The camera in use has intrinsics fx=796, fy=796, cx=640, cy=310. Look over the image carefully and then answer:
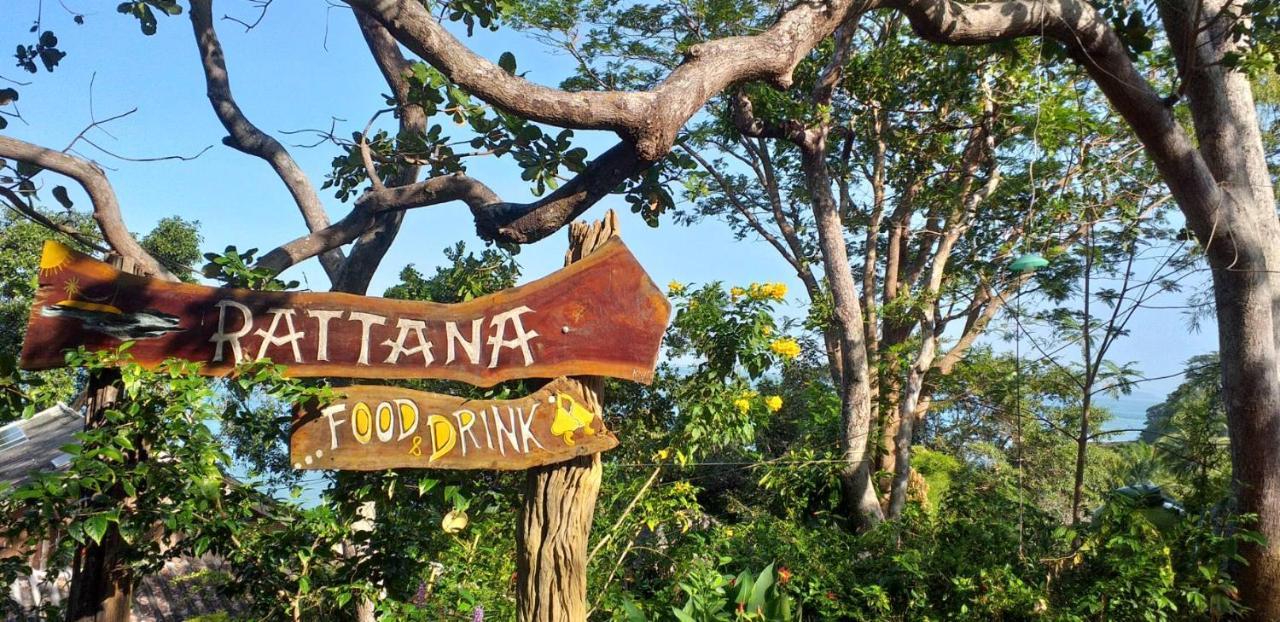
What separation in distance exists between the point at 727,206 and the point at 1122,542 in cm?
798

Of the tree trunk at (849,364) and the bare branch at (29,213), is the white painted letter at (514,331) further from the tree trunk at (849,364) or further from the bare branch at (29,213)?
the tree trunk at (849,364)

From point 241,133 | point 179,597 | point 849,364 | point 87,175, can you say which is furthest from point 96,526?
point 179,597

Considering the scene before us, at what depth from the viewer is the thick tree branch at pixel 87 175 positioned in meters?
3.04

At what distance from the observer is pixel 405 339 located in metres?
2.48

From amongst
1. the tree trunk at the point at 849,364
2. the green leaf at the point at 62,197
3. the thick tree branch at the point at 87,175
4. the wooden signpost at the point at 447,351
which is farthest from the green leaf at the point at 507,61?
the tree trunk at the point at 849,364

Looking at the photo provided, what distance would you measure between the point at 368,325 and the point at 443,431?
1.31 feet

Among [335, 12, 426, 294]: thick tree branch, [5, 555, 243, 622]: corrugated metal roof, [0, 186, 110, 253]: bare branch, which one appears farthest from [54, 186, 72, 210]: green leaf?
[5, 555, 243, 622]: corrugated metal roof

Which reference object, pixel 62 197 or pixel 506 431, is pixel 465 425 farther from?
pixel 62 197

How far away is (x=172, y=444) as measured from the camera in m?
2.36

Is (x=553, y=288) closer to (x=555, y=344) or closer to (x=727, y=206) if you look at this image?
(x=555, y=344)

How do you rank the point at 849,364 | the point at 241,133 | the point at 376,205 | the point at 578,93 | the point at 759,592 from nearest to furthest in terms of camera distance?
the point at 578,93
the point at 759,592
the point at 376,205
the point at 241,133
the point at 849,364

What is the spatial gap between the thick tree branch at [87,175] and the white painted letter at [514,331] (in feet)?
4.59

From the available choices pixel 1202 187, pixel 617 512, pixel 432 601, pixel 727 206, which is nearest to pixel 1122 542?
pixel 1202 187

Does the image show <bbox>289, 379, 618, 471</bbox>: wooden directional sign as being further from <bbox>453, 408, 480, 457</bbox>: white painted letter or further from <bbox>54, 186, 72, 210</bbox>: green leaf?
<bbox>54, 186, 72, 210</bbox>: green leaf
